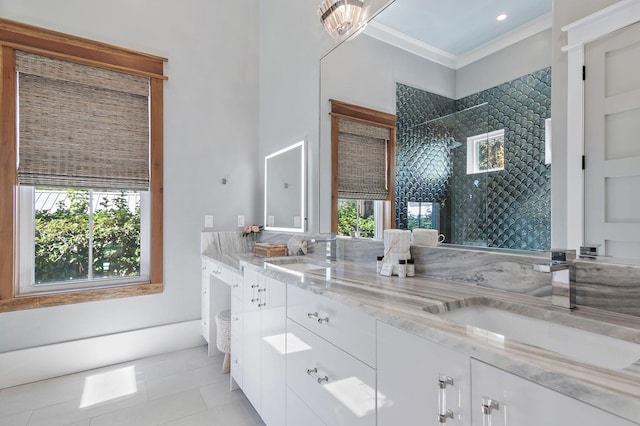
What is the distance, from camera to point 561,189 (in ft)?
3.28

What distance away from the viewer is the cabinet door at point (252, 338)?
68.8 inches

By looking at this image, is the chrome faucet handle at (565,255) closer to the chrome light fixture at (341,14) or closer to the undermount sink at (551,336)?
the undermount sink at (551,336)

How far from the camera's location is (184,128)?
9.55ft

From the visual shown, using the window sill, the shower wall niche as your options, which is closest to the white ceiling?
the shower wall niche

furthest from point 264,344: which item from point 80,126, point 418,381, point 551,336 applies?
point 80,126

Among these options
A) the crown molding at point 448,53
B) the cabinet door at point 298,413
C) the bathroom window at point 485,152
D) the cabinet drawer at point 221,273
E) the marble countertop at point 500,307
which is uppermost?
the crown molding at point 448,53

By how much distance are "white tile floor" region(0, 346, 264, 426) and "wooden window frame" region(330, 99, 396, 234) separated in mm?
1389

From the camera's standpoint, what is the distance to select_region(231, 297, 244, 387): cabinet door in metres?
2.01

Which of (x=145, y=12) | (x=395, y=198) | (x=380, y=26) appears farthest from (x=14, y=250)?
(x=380, y=26)

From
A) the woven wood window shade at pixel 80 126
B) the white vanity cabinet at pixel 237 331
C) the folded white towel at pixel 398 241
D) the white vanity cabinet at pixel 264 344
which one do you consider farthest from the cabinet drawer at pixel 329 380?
the woven wood window shade at pixel 80 126

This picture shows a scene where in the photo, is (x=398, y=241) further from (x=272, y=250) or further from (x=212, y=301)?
(x=212, y=301)

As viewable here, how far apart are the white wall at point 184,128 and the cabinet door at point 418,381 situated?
2456 millimetres

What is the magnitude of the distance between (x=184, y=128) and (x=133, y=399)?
2222 mm

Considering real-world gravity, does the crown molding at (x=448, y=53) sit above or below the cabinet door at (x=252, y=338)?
above
